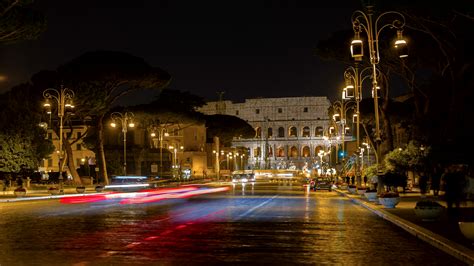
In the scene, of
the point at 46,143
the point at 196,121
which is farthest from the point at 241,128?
the point at 46,143

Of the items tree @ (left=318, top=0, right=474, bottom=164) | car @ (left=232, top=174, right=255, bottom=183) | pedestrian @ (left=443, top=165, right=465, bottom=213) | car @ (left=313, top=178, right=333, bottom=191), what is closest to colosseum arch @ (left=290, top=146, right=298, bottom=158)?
car @ (left=232, top=174, right=255, bottom=183)

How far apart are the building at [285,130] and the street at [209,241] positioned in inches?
5579

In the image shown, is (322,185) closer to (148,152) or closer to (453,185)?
(453,185)

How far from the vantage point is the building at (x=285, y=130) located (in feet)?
545

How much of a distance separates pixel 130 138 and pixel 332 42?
2380 inches

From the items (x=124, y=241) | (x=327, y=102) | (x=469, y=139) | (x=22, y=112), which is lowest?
(x=124, y=241)

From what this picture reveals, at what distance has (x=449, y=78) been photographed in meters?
43.6

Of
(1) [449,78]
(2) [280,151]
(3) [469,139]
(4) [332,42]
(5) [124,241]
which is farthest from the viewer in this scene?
(2) [280,151]

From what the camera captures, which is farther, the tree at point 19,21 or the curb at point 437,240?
the tree at point 19,21

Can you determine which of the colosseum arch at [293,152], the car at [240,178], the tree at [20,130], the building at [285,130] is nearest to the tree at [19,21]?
the tree at [20,130]

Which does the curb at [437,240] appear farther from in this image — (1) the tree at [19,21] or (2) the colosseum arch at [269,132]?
(2) the colosseum arch at [269,132]

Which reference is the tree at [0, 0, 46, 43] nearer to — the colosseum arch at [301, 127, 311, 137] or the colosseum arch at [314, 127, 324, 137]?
the colosseum arch at [314, 127, 324, 137]

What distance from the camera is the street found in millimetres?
12117

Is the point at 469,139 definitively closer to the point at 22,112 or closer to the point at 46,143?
the point at 22,112
